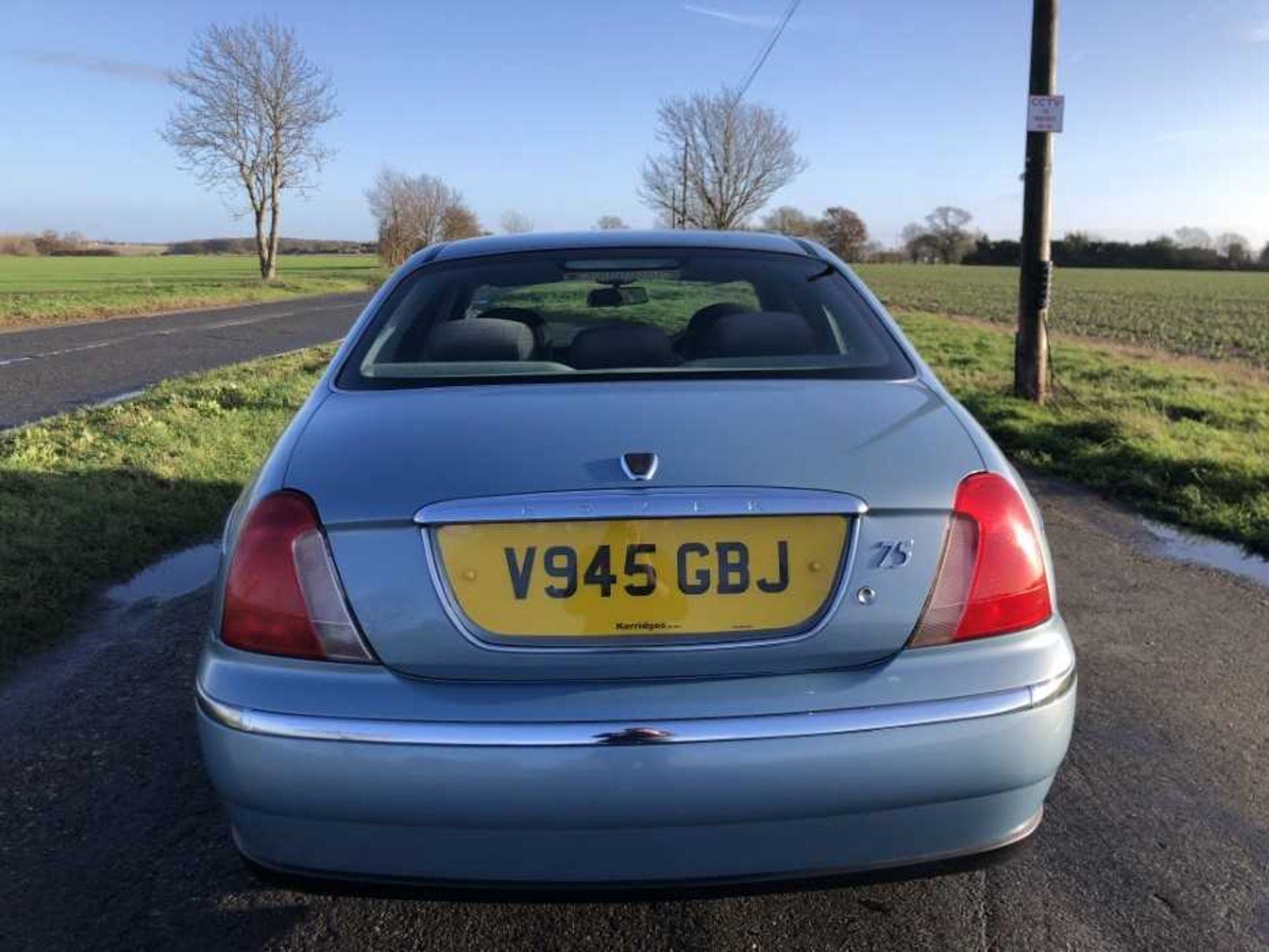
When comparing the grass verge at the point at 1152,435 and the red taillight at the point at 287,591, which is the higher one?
the red taillight at the point at 287,591

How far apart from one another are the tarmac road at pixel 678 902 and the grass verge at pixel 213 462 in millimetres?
891

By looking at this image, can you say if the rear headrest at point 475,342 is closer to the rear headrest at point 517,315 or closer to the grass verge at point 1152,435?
the rear headrest at point 517,315

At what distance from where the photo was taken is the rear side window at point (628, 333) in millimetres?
2418

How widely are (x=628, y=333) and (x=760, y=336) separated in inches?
14.6

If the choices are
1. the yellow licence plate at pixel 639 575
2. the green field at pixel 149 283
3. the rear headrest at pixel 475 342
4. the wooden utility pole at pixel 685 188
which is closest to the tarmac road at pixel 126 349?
the green field at pixel 149 283

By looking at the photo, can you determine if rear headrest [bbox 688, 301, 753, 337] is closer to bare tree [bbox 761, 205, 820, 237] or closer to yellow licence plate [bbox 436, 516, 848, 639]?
yellow licence plate [bbox 436, 516, 848, 639]

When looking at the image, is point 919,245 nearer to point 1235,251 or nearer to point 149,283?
point 1235,251

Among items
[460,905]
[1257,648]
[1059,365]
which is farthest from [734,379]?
[1059,365]

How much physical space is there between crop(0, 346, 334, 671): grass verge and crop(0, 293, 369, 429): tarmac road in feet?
4.67

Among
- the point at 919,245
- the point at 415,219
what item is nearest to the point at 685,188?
the point at 415,219

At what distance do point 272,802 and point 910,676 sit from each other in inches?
45.4

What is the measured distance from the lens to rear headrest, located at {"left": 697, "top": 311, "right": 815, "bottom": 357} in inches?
103

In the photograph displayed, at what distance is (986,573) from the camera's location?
1841 mm

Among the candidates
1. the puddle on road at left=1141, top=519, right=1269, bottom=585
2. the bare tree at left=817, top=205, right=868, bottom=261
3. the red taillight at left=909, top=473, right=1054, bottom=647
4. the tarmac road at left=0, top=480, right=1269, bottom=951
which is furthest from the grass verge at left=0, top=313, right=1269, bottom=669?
the bare tree at left=817, top=205, right=868, bottom=261
